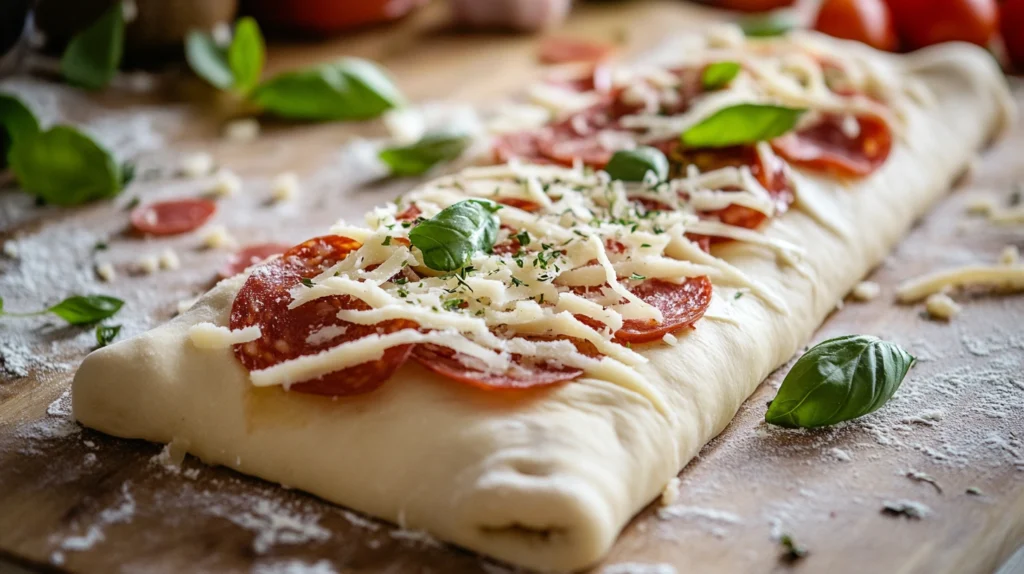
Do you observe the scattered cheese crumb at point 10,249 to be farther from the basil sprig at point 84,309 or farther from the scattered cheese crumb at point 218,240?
the scattered cheese crumb at point 218,240

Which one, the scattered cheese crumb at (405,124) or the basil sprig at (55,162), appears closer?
the basil sprig at (55,162)

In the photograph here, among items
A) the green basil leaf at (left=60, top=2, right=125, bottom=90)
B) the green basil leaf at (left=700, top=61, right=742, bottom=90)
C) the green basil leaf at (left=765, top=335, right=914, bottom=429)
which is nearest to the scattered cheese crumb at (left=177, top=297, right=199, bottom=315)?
the green basil leaf at (left=60, top=2, right=125, bottom=90)

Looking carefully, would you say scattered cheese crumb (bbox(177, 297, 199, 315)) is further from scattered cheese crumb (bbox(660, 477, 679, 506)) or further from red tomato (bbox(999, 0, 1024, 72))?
red tomato (bbox(999, 0, 1024, 72))

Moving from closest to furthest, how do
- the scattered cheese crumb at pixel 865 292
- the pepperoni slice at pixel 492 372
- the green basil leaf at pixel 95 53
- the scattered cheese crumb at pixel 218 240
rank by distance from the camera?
the pepperoni slice at pixel 492 372 → the scattered cheese crumb at pixel 865 292 → the scattered cheese crumb at pixel 218 240 → the green basil leaf at pixel 95 53

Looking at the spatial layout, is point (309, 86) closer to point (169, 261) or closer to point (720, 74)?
point (169, 261)

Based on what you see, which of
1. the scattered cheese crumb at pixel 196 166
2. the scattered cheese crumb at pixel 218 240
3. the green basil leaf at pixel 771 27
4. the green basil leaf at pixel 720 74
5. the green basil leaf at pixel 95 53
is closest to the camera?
the scattered cheese crumb at pixel 218 240

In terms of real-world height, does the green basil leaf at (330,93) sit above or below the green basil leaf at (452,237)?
below

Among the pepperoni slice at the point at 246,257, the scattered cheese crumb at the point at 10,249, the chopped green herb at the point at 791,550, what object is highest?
the scattered cheese crumb at the point at 10,249

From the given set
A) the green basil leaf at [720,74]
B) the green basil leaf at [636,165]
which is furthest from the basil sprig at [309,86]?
the green basil leaf at [636,165]
